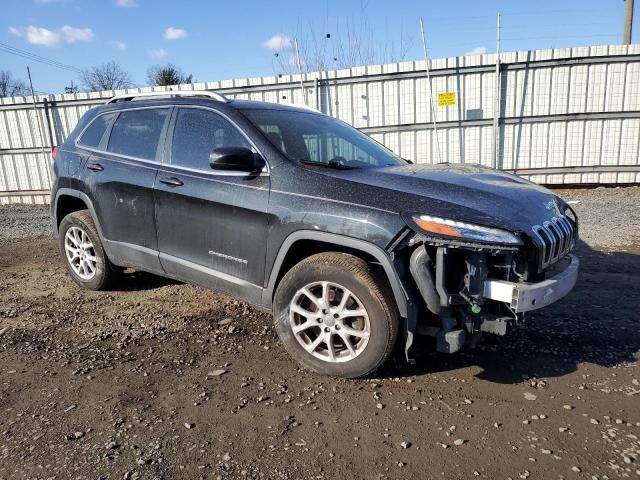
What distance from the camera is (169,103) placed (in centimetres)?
399

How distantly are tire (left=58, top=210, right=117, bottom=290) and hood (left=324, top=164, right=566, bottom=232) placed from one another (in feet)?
9.11

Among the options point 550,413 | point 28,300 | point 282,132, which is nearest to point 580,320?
point 550,413

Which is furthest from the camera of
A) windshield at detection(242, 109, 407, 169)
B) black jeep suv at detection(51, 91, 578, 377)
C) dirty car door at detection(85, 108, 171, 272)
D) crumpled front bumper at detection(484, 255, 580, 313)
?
dirty car door at detection(85, 108, 171, 272)

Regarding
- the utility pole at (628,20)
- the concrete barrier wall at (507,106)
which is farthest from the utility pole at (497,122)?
the utility pole at (628,20)

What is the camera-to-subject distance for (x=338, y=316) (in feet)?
9.71

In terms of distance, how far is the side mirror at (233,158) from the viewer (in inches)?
123

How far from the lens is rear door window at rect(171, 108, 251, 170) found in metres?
3.50

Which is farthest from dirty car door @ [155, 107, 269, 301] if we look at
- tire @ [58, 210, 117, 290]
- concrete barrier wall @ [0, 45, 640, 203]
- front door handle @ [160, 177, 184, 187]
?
concrete barrier wall @ [0, 45, 640, 203]

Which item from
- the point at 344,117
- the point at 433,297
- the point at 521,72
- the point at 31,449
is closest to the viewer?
the point at 31,449

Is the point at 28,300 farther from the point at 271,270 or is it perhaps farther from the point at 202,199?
the point at 271,270

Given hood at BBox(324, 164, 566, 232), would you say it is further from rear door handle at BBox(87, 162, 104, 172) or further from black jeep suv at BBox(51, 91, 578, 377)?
rear door handle at BBox(87, 162, 104, 172)

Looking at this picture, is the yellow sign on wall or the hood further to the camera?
the yellow sign on wall

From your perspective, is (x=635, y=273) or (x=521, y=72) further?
(x=521, y=72)

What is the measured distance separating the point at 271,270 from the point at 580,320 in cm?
268
